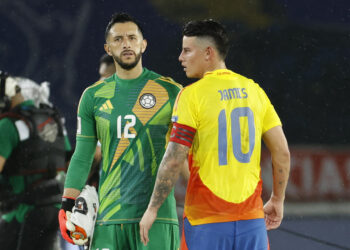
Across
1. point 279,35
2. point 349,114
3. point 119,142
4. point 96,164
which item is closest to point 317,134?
point 349,114

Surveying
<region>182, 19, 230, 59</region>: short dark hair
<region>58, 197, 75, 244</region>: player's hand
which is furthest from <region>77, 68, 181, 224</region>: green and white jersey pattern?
<region>182, 19, 230, 59</region>: short dark hair

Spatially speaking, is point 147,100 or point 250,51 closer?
point 147,100

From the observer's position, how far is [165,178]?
248 cm

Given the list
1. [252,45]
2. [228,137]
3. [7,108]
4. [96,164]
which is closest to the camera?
[228,137]

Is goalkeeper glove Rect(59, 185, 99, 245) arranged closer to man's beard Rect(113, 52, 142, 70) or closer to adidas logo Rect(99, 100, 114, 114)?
adidas logo Rect(99, 100, 114, 114)

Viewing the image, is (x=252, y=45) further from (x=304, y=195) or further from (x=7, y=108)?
(x=7, y=108)

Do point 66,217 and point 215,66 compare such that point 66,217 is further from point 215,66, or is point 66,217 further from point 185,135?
point 215,66

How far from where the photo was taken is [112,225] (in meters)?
2.84

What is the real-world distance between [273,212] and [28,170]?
1817mm

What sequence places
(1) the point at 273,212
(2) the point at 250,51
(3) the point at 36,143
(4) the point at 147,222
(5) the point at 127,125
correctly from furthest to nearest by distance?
1. (2) the point at 250,51
2. (3) the point at 36,143
3. (5) the point at 127,125
4. (1) the point at 273,212
5. (4) the point at 147,222

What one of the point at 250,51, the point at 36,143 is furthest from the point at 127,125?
the point at 250,51

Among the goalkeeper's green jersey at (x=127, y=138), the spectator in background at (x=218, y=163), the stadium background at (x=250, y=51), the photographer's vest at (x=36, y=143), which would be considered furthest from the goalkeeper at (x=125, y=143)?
the stadium background at (x=250, y=51)

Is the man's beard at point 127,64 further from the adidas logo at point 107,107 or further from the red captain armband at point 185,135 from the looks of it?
the red captain armband at point 185,135

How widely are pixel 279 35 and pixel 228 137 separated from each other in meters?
14.3
